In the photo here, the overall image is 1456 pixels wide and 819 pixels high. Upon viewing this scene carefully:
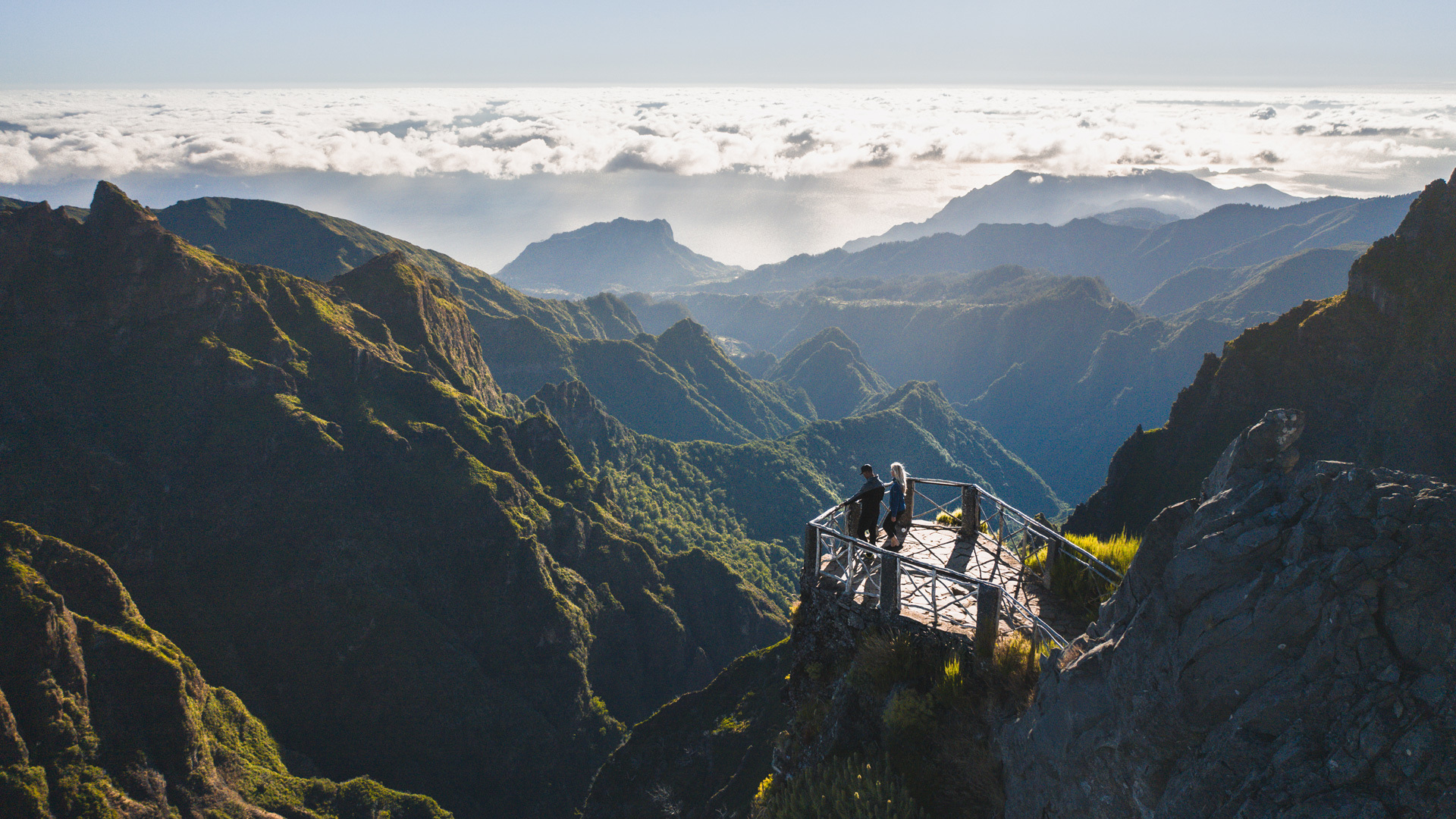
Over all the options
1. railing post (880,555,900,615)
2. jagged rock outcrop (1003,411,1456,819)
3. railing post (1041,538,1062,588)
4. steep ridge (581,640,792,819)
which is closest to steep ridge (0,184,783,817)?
steep ridge (581,640,792,819)

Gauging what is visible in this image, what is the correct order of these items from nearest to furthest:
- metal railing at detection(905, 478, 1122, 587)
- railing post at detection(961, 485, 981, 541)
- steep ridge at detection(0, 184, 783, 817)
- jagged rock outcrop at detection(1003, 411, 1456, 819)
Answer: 1. jagged rock outcrop at detection(1003, 411, 1456, 819)
2. metal railing at detection(905, 478, 1122, 587)
3. railing post at detection(961, 485, 981, 541)
4. steep ridge at detection(0, 184, 783, 817)

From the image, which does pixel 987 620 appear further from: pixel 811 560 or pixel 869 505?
pixel 811 560

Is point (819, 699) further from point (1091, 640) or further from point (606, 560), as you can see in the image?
point (606, 560)

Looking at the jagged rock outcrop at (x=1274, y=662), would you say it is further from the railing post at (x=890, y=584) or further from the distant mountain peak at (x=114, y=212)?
the distant mountain peak at (x=114, y=212)

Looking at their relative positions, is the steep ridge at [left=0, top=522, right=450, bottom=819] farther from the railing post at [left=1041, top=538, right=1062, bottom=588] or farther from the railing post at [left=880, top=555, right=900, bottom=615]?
the railing post at [left=1041, top=538, right=1062, bottom=588]

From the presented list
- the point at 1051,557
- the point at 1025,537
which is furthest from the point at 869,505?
the point at 1051,557
